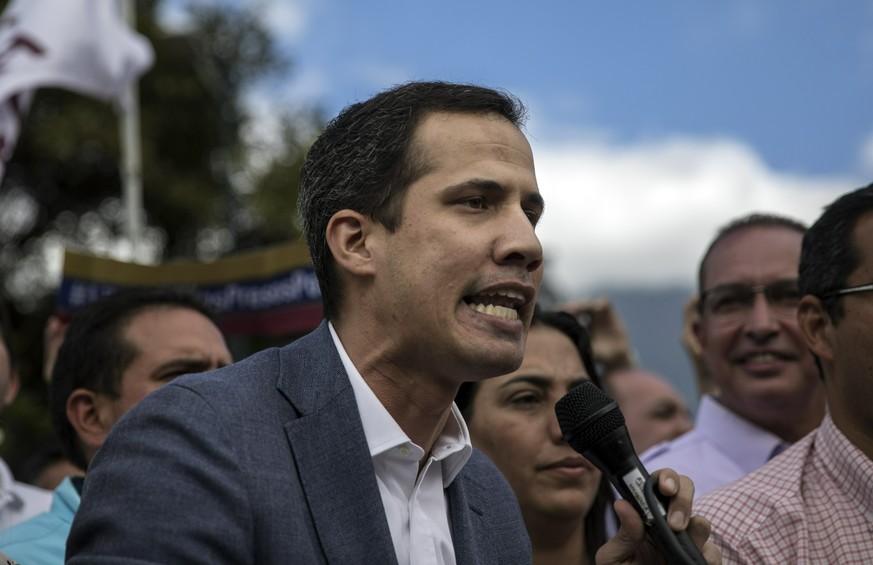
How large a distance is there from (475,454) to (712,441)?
212 centimetres

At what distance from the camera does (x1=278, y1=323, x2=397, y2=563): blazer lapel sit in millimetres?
2268

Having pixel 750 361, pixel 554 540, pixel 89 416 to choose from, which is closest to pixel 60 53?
pixel 89 416

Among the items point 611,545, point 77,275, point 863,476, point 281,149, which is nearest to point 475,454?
point 611,545

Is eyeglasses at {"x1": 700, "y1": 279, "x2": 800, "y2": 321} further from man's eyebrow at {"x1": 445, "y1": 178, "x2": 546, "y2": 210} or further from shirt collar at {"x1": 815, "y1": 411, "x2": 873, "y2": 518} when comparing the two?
man's eyebrow at {"x1": 445, "y1": 178, "x2": 546, "y2": 210}

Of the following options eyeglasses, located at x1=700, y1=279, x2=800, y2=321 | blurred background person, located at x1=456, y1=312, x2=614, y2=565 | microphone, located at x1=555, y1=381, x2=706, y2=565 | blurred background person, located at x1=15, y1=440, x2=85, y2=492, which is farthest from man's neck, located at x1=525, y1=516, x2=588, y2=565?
blurred background person, located at x1=15, y1=440, x2=85, y2=492

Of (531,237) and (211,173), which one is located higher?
(531,237)

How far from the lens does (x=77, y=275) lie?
703 centimetres

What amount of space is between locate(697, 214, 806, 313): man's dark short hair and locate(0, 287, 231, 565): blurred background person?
2.23 m

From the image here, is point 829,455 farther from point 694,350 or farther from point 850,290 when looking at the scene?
point 694,350

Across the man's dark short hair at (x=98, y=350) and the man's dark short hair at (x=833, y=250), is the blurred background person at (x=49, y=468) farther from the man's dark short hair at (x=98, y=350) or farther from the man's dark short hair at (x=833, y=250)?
the man's dark short hair at (x=833, y=250)

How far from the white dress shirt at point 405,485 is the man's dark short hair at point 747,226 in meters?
2.68

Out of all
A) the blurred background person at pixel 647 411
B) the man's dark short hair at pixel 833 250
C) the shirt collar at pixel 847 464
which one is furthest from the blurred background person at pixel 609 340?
the shirt collar at pixel 847 464

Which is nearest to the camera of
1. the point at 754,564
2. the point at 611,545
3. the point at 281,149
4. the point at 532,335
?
the point at 611,545

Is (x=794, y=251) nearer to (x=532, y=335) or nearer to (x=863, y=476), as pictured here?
(x=532, y=335)
